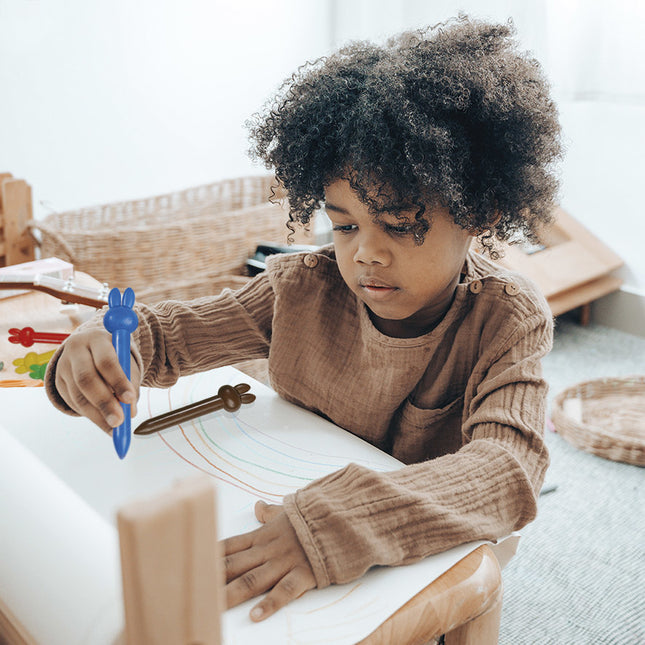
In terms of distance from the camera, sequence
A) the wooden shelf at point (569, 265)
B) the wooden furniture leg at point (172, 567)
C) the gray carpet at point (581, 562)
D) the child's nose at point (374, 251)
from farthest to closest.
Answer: the wooden shelf at point (569, 265)
the gray carpet at point (581, 562)
the child's nose at point (374, 251)
the wooden furniture leg at point (172, 567)

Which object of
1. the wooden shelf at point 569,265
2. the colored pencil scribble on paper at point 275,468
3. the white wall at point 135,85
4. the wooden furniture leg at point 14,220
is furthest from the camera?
the wooden shelf at point 569,265

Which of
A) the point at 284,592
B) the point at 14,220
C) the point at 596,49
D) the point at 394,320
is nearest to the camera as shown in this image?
the point at 284,592

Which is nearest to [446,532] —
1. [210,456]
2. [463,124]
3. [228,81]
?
[210,456]

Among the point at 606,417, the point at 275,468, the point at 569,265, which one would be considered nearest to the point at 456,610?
the point at 275,468

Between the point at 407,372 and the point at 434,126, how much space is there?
10.2 inches

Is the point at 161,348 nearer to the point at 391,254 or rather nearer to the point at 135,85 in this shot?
the point at 391,254

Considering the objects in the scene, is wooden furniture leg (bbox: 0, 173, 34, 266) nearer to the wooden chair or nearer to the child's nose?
the child's nose

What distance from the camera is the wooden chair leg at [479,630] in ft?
1.44

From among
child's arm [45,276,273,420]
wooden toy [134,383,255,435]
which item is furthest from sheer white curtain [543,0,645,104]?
wooden toy [134,383,255,435]

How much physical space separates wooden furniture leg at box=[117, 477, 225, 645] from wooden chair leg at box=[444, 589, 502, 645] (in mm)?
274

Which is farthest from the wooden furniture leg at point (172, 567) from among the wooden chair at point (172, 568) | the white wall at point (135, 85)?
the white wall at point (135, 85)

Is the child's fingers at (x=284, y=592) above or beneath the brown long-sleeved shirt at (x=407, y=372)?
beneath

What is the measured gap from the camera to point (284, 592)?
418 millimetres

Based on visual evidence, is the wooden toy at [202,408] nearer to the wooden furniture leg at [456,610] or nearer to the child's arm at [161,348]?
the child's arm at [161,348]
